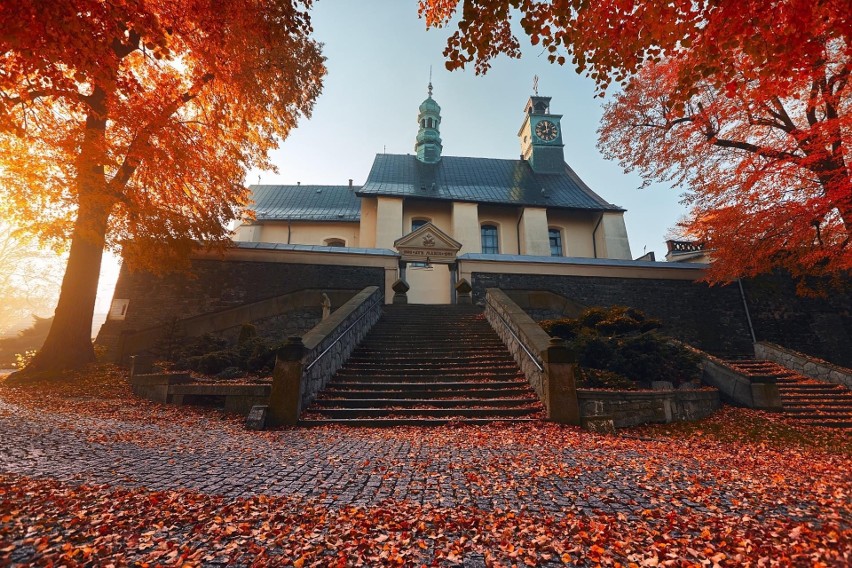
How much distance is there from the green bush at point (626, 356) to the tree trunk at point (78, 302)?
11.6 metres

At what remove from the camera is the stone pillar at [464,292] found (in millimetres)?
14266

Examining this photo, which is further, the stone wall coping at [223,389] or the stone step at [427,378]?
the stone step at [427,378]

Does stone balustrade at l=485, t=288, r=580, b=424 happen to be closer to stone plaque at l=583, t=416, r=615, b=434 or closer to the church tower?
stone plaque at l=583, t=416, r=615, b=434

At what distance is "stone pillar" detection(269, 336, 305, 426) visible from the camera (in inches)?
243

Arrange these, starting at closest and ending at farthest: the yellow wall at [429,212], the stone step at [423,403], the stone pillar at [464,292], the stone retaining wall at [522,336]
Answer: the stone step at [423,403] → the stone retaining wall at [522,336] → the stone pillar at [464,292] → the yellow wall at [429,212]

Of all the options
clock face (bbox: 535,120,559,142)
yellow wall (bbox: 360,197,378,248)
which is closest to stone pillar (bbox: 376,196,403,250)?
yellow wall (bbox: 360,197,378,248)

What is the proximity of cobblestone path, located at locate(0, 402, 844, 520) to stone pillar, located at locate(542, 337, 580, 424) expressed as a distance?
2.78 feet

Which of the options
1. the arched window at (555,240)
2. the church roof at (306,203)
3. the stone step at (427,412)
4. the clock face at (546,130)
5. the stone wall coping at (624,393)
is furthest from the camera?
the clock face at (546,130)

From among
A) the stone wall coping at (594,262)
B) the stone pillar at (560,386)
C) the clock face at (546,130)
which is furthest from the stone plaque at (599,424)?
the clock face at (546,130)

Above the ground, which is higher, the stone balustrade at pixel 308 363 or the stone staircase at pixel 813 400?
the stone balustrade at pixel 308 363

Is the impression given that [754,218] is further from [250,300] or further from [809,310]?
[250,300]

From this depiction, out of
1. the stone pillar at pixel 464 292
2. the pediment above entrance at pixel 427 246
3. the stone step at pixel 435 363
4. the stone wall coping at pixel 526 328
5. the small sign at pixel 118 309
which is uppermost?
the pediment above entrance at pixel 427 246

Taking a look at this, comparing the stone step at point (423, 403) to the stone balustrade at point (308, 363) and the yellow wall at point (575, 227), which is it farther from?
the yellow wall at point (575, 227)

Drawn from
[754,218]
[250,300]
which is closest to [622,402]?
[754,218]
